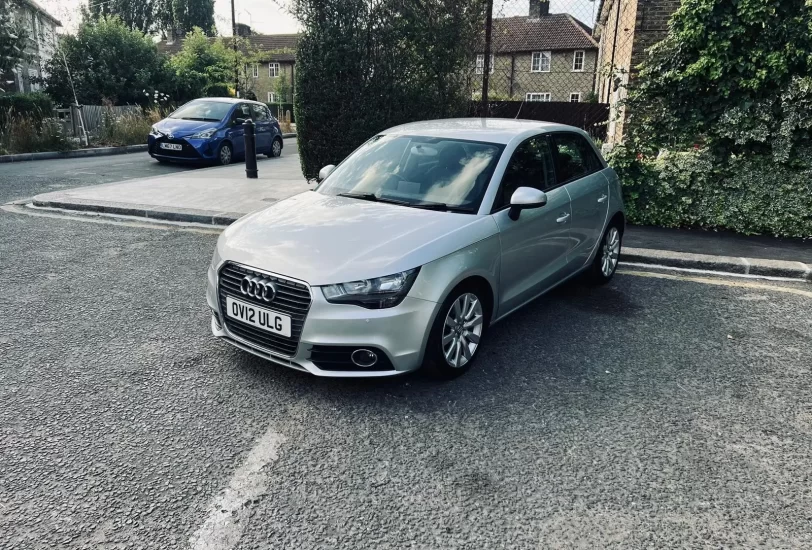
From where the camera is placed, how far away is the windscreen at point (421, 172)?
4.30 metres

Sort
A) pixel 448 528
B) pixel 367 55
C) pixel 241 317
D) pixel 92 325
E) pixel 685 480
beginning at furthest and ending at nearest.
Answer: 1. pixel 367 55
2. pixel 92 325
3. pixel 241 317
4. pixel 685 480
5. pixel 448 528

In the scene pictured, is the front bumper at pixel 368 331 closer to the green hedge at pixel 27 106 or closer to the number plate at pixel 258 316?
the number plate at pixel 258 316

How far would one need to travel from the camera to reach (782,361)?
168 inches

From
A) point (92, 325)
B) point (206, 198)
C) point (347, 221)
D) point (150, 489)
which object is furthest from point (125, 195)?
point (150, 489)

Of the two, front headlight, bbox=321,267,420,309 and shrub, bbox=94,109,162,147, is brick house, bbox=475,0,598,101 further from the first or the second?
front headlight, bbox=321,267,420,309

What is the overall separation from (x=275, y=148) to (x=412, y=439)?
16.2 meters

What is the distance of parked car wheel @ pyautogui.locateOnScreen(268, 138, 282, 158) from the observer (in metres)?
18.1

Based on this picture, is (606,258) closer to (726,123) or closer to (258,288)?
(726,123)

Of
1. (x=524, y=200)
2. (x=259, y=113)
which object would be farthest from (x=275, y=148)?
(x=524, y=200)

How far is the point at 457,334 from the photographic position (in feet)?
12.6

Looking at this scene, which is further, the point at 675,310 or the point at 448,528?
the point at 675,310

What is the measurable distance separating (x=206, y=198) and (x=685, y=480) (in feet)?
28.1

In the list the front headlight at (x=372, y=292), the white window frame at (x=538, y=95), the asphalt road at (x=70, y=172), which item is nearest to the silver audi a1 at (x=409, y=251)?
the front headlight at (x=372, y=292)

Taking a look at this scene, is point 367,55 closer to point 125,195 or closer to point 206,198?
point 206,198
